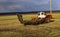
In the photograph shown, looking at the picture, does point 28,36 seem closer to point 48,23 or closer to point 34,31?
point 34,31

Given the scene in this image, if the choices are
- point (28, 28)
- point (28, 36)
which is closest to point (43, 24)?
point (28, 28)

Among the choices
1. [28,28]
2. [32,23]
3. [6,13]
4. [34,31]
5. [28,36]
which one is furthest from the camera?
[6,13]

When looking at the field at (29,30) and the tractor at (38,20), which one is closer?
the field at (29,30)

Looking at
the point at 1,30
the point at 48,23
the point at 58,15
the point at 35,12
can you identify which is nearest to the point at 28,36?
the point at 1,30

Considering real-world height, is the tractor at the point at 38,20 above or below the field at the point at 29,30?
above

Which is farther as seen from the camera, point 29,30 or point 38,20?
point 38,20

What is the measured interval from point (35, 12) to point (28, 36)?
994 millimetres

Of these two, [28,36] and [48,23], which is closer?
[28,36]

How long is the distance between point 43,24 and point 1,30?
63 cm

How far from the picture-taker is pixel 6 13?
2834 millimetres

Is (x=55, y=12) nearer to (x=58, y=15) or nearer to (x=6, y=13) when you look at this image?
(x=58, y=15)

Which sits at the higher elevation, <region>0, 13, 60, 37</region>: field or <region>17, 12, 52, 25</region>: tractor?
<region>17, 12, 52, 25</region>: tractor

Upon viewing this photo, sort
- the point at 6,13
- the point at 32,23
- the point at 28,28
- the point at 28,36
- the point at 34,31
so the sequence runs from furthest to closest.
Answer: the point at 6,13, the point at 32,23, the point at 28,28, the point at 34,31, the point at 28,36

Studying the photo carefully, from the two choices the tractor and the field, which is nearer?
the field
